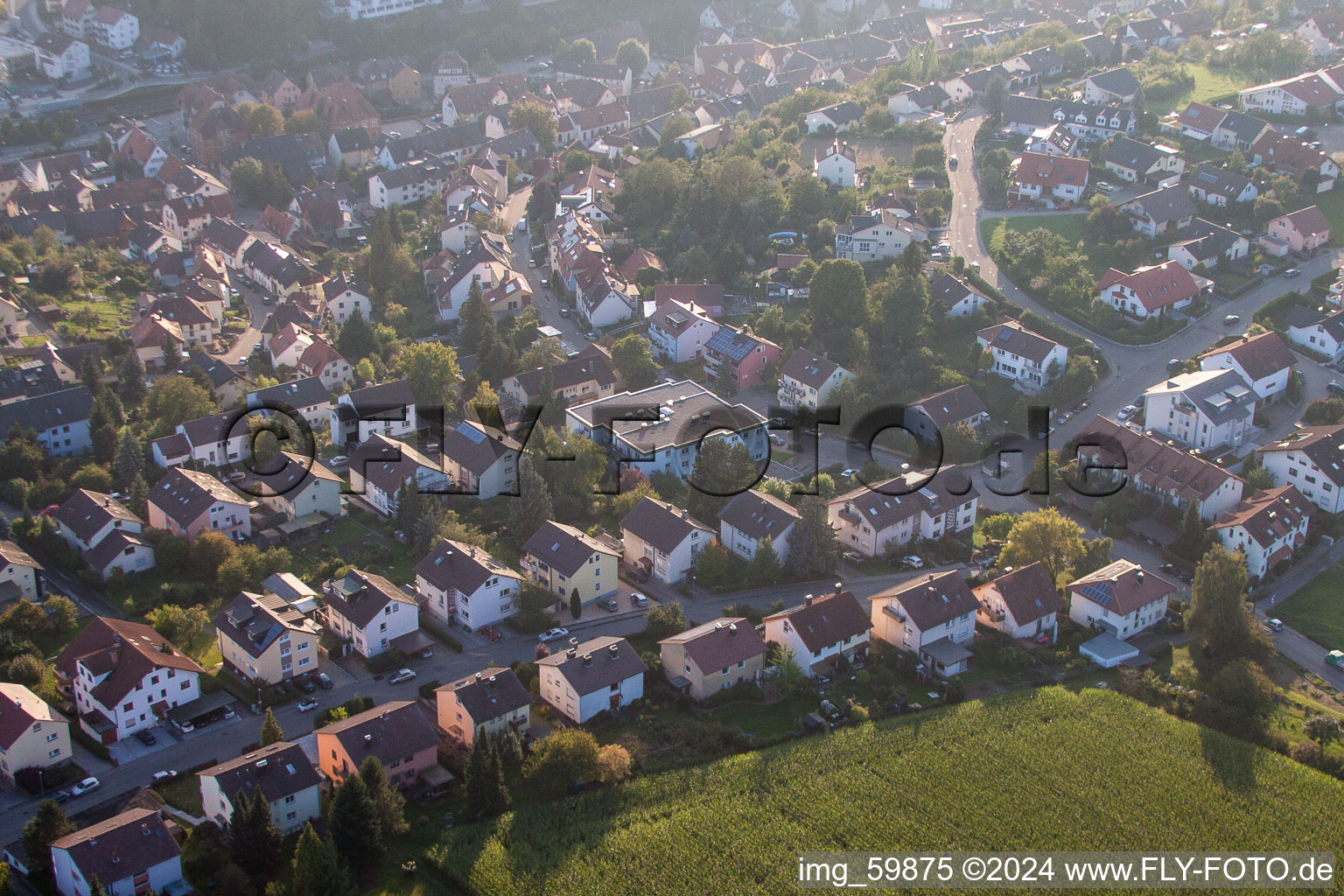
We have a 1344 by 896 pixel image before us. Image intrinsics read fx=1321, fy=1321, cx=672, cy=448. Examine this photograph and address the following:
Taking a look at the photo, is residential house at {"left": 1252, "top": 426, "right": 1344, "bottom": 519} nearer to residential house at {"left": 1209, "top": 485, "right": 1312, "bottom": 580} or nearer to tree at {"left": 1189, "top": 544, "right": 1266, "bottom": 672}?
residential house at {"left": 1209, "top": 485, "right": 1312, "bottom": 580}

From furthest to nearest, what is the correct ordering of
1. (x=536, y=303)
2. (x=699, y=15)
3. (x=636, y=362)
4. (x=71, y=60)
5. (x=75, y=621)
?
(x=699, y=15)
(x=71, y=60)
(x=536, y=303)
(x=636, y=362)
(x=75, y=621)

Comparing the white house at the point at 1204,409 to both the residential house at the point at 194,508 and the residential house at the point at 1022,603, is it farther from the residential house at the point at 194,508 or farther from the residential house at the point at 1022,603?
the residential house at the point at 194,508

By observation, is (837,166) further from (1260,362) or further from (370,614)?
(370,614)

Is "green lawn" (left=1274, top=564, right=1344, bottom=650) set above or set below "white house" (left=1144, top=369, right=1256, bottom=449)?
below

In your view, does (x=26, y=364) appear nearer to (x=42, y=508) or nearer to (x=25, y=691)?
(x=42, y=508)

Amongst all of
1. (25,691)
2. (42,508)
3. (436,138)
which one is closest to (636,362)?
(42,508)

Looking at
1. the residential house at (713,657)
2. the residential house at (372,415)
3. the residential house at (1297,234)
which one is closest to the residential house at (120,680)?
the residential house at (713,657)

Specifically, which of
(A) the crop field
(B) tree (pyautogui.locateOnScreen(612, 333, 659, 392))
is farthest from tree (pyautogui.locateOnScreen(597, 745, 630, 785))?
(B) tree (pyautogui.locateOnScreen(612, 333, 659, 392))
